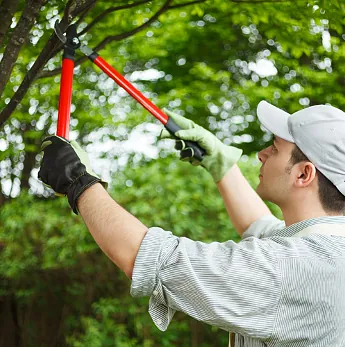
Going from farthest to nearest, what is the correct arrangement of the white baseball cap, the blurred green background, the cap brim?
1. the blurred green background
2. the cap brim
3. the white baseball cap

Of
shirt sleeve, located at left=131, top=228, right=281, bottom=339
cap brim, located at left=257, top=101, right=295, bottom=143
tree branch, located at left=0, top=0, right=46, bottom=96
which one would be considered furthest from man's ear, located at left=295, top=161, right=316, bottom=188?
tree branch, located at left=0, top=0, right=46, bottom=96

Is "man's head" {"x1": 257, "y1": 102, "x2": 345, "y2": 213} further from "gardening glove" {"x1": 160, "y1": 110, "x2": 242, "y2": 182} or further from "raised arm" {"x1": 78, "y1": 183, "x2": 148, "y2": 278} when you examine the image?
"gardening glove" {"x1": 160, "y1": 110, "x2": 242, "y2": 182}

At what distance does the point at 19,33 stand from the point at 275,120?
1297mm

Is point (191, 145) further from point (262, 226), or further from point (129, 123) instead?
point (129, 123)

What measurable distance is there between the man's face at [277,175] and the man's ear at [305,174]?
0.03 metres

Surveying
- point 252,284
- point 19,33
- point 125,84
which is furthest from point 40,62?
point 252,284

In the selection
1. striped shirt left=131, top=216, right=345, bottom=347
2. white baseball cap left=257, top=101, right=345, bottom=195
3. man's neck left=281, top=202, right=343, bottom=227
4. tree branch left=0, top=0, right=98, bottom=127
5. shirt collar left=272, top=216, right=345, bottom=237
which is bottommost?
striped shirt left=131, top=216, right=345, bottom=347

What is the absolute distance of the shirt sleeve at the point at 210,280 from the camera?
1829 mm

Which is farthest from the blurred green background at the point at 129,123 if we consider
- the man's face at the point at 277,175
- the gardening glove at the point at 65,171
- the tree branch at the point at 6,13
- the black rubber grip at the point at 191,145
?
the man's face at the point at 277,175

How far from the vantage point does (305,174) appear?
2252 millimetres

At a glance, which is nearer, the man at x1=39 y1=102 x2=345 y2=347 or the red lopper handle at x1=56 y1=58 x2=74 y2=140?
the man at x1=39 y1=102 x2=345 y2=347

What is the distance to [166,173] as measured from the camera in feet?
20.0

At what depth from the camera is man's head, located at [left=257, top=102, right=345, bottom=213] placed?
2.21 m

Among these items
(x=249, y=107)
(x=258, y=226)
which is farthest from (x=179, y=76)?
(x=258, y=226)
